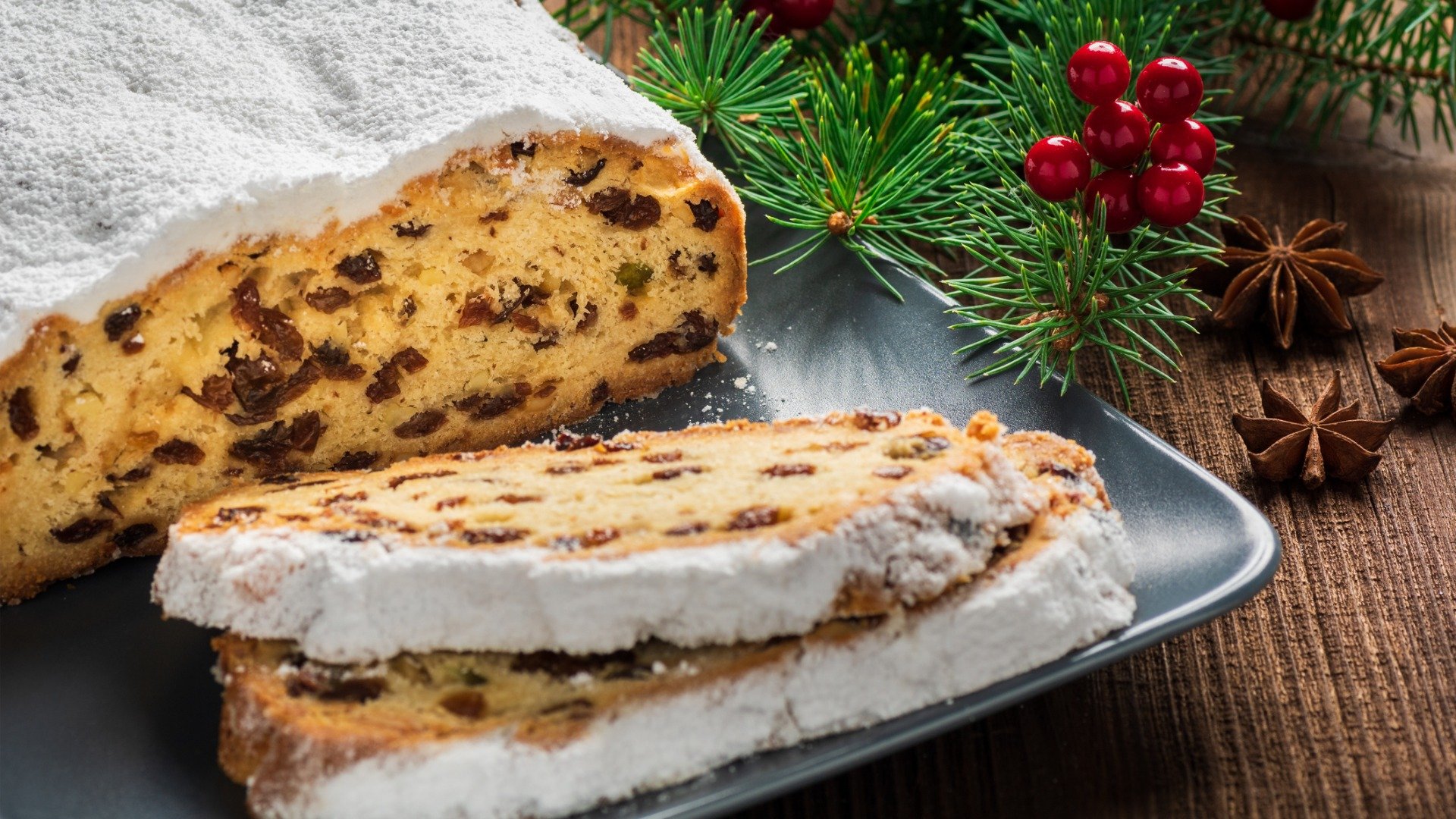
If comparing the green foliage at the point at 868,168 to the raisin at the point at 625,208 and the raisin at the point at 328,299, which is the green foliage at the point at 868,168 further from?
the raisin at the point at 328,299

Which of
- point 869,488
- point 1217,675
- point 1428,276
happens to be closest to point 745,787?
point 869,488

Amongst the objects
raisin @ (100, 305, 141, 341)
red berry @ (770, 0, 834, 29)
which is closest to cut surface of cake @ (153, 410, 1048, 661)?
raisin @ (100, 305, 141, 341)

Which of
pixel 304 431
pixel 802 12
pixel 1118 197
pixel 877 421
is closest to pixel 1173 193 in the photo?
pixel 1118 197

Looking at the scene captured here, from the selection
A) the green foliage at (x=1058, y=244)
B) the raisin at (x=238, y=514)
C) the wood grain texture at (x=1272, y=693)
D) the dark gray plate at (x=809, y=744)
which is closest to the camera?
the dark gray plate at (x=809, y=744)

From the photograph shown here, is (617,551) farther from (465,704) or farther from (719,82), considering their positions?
(719,82)

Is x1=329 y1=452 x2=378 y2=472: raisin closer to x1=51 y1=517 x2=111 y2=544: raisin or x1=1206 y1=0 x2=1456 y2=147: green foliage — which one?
x1=51 y1=517 x2=111 y2=544: raisin

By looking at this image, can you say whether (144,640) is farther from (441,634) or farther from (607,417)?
(607,417)

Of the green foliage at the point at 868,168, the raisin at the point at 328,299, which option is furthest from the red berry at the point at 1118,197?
the raisin at the point at 328,299

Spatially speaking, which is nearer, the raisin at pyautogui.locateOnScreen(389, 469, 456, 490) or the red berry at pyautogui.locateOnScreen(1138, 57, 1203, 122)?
the raisin at pyautogui.locateOnScreen(389, 469, 456, 490)
